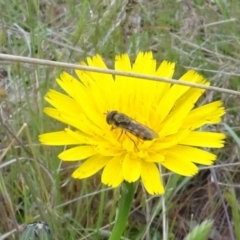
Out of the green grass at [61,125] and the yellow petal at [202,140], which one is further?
the green grass at [61,125]

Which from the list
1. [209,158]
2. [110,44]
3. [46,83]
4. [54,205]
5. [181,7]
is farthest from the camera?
[181,7]

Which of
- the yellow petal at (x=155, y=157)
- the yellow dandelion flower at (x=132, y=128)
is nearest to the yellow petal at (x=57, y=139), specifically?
the yellow dandelion flower at (x=132, y=128)

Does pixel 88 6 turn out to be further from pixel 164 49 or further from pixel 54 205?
pixel 54 205

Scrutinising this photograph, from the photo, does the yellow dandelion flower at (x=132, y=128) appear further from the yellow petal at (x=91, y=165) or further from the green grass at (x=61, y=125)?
the green grass at (x=61, y=125)

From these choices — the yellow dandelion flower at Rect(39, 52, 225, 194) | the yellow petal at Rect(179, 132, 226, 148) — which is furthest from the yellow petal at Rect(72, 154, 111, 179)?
the yellow petal at Rect(179, 132, 226, 148)

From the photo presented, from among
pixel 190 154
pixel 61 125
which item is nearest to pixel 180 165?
pixel 190 154

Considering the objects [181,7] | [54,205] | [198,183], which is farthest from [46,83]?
[181,7]

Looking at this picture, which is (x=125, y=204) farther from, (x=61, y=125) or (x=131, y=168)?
(x=61, y=125)
